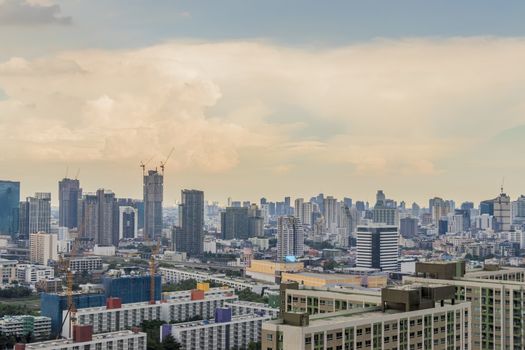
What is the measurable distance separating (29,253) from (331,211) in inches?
1100

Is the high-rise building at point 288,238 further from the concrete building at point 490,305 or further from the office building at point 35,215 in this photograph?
Answer: the concrete building at point 490,305

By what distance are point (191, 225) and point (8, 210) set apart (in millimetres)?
12429

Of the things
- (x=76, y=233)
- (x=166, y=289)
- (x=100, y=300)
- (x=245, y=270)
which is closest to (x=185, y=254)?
A: (x=245, y=270)

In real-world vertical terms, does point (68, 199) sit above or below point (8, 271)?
above

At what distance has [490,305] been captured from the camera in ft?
28.3

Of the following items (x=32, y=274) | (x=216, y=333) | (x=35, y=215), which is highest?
(x=35, y=215)

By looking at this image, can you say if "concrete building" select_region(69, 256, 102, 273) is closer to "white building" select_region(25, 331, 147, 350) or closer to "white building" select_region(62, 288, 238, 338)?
"white building" select_region(62, 288, 238, 338)

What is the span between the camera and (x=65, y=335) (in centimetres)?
1627

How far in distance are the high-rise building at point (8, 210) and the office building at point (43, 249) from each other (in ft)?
34.2

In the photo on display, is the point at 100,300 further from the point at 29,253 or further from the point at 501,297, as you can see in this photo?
the point at 29,253

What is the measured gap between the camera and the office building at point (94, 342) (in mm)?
12508

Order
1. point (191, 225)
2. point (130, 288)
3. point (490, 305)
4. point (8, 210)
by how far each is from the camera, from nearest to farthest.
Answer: point (490, 305) < point (130, 288) < point (191, 225) < point (8, 210)

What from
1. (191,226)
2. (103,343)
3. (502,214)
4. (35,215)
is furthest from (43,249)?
(502,214)

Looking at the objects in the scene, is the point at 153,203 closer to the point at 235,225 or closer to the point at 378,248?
the point at 235,225
